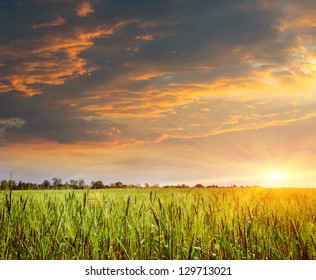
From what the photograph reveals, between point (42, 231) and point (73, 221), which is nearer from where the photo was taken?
point (42, 231)

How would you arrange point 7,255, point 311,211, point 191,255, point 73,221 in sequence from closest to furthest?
1. point 191,255
2. point 7,255
3. point 73,221
4. point 311,211

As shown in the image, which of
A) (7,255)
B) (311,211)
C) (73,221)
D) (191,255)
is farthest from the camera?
(311,211)

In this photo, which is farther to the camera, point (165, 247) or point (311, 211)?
point (311, 211)

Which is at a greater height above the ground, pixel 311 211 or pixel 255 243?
pixel 311 211

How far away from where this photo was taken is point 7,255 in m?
3.24

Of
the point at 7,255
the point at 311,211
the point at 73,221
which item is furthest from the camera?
the point at 311,211

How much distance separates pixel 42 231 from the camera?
3.16 metres
